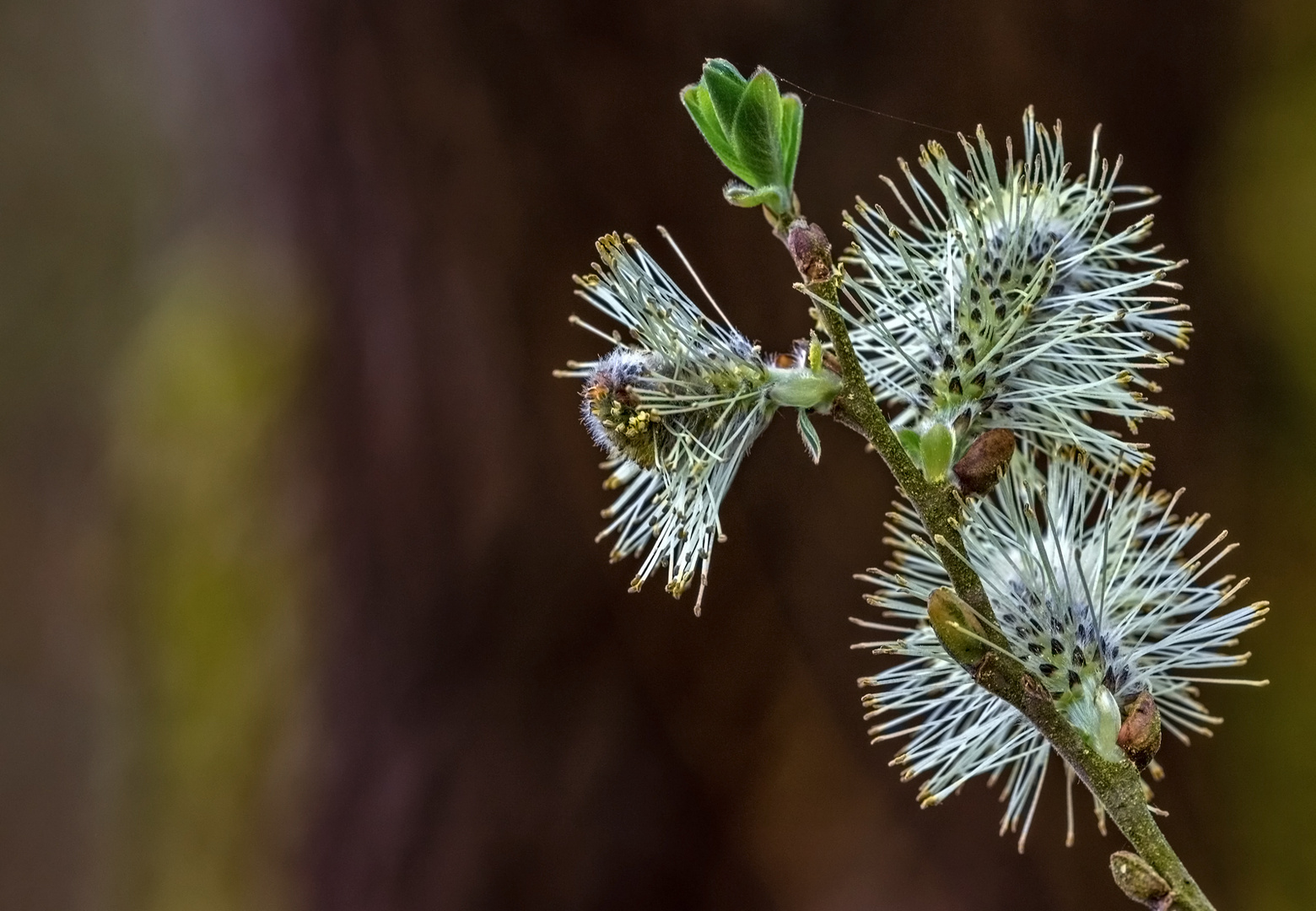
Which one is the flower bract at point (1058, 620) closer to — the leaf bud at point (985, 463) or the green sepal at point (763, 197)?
the leaf bud at point (985, 463)

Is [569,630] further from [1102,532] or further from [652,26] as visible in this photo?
[1102,532]

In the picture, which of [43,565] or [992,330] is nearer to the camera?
[992,330]

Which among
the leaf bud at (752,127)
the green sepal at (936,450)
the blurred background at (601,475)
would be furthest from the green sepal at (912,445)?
the blurred background at (601,475)

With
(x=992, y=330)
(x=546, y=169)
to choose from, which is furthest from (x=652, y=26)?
(x=992, y=330)

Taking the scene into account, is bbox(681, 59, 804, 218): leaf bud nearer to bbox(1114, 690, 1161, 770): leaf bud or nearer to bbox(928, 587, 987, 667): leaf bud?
bbox(928, 587, 987, 667): leaf bud

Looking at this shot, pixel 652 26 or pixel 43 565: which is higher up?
pixel 652 26

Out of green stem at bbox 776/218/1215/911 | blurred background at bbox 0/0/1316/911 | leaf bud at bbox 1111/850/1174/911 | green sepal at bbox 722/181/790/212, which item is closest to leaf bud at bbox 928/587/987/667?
green stem at bbox 776/218/1215/911
